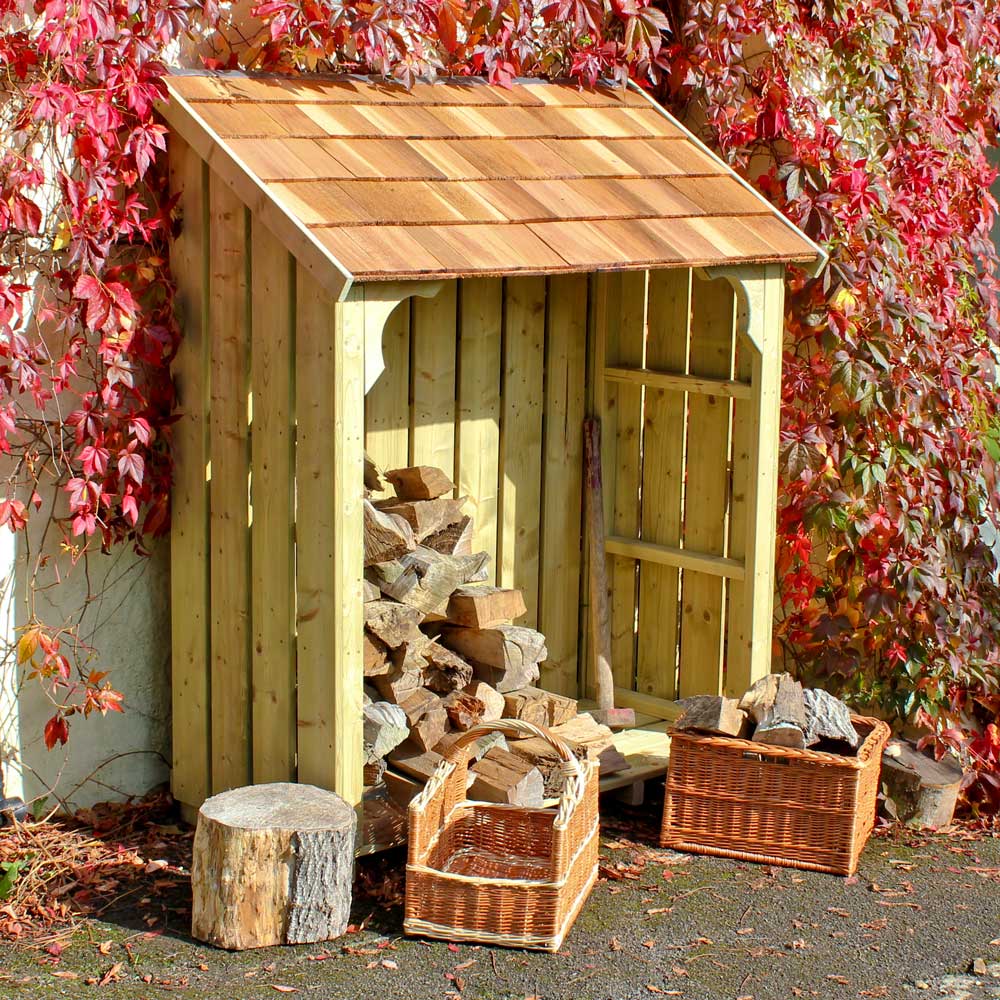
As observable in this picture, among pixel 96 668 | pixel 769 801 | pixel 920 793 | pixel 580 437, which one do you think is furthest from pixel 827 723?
pixel 96 668

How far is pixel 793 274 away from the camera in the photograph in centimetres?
571

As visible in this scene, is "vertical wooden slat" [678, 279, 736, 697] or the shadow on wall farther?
"vertical wooden slat" [678, 279, 736, 697]

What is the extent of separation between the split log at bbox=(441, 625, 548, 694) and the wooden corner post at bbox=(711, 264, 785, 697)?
73 cm

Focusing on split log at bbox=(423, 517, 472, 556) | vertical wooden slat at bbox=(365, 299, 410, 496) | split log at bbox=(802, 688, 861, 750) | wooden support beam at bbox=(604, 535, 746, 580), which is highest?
vertical wooden slat at bbox=(365, 299, 410, 496)

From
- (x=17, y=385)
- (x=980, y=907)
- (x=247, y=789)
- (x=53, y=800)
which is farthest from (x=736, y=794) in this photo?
(x=17, y=385)

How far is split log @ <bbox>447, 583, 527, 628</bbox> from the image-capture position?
202 inches

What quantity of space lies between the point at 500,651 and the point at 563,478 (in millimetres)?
1047

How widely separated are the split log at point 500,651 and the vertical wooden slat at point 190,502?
88 centimetres

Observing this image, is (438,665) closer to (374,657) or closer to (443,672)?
(443,672)

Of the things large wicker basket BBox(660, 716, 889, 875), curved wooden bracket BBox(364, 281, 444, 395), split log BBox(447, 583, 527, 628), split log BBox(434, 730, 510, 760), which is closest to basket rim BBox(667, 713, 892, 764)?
large wicker basket BBox(660, 716, 889, 875)

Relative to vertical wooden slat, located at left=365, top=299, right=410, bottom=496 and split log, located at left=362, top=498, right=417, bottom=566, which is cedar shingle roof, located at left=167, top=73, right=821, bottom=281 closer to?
vertical wooden slat, located at left=365, top=299, right=410, bottom=496

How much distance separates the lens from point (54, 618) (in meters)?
4.77

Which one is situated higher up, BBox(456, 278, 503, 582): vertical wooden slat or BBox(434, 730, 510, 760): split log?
BBox(456, 278, 503, 582): vertical wooden slat

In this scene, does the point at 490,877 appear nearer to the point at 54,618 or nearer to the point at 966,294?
the point at 54,618
